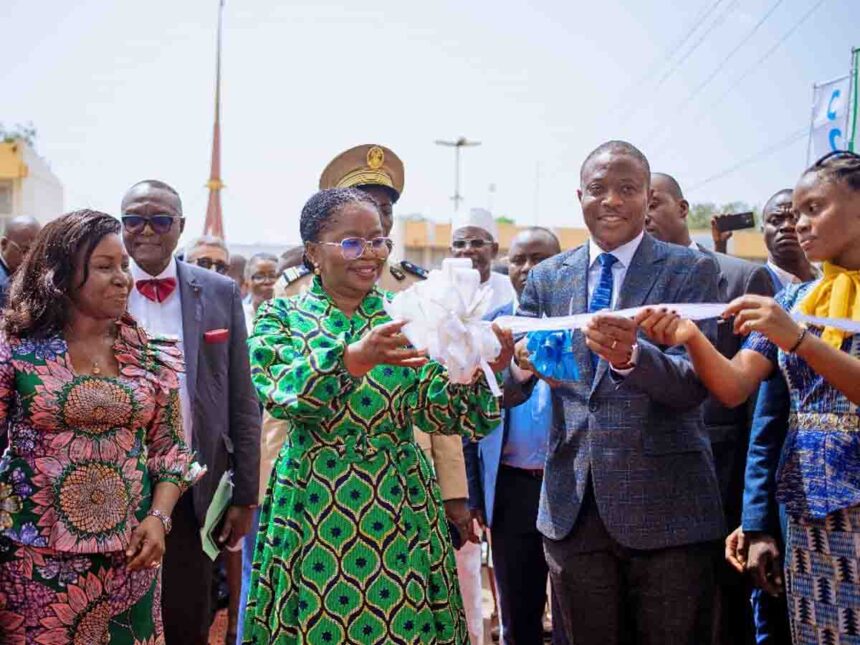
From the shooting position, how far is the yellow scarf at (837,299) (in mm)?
3004

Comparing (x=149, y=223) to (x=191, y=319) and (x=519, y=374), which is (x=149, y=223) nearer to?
(x=191, y=319)

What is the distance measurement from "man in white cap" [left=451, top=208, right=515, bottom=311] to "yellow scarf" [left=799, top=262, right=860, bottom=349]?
3.04 m

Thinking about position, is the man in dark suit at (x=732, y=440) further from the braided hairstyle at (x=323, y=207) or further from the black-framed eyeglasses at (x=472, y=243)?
the black-framed eyeglasses at (x=472, y=243)

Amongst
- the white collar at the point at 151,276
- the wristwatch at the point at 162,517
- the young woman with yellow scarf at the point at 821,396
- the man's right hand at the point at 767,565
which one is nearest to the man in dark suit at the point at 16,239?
the white collar at the point at 151,276

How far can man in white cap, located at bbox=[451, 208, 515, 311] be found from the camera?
6168mm

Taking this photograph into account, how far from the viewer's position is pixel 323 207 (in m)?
3.13

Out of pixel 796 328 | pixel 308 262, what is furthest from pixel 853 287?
pixel 308 262

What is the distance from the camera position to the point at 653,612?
3.18 metres

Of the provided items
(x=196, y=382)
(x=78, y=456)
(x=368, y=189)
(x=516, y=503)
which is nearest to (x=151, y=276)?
(x=196, y=382)

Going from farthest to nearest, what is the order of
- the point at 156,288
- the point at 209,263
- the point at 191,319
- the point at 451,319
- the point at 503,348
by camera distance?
the point at 209,263
the point at 156,288
the point at 191,319
the point at 503,348
the point at 451,319

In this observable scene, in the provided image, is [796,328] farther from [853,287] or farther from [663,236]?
[663,236]

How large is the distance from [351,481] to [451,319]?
0.73 m

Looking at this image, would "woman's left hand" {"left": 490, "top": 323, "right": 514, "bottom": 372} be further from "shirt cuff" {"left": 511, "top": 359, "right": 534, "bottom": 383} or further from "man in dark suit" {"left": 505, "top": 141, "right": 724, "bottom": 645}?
"shirt cuff" {"left": 511, "top": 359, "right": 534, "bottom": 383}

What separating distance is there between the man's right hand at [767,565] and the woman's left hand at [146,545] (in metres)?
2.26
